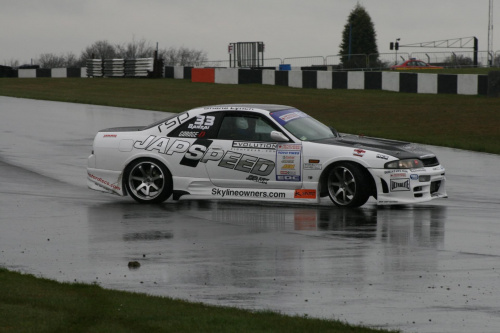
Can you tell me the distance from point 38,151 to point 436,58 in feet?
146

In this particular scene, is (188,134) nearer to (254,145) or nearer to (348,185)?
(254,145)

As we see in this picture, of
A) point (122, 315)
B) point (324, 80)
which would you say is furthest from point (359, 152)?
point (324, 80)

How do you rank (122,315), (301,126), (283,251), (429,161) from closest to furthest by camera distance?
(122,315) → (283,251) → (429,161) → (301,126)

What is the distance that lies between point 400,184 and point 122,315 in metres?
5.91

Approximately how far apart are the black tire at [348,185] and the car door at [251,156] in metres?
0.43

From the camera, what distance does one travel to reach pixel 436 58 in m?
59.1

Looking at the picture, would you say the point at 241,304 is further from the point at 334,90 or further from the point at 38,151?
the point at 334,90

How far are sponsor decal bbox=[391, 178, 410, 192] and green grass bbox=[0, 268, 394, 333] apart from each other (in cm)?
522

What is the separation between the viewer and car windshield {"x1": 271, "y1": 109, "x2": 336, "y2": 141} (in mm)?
12000

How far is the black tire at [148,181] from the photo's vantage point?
12273 mm

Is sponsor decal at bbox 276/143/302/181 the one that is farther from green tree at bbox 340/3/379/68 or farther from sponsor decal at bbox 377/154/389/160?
green tree at bbox 340/3/379/68

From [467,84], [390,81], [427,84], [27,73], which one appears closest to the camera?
[467,84]

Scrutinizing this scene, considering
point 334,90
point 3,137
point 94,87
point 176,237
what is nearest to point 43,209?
point 176,237

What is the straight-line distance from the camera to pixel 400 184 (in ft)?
37.4
